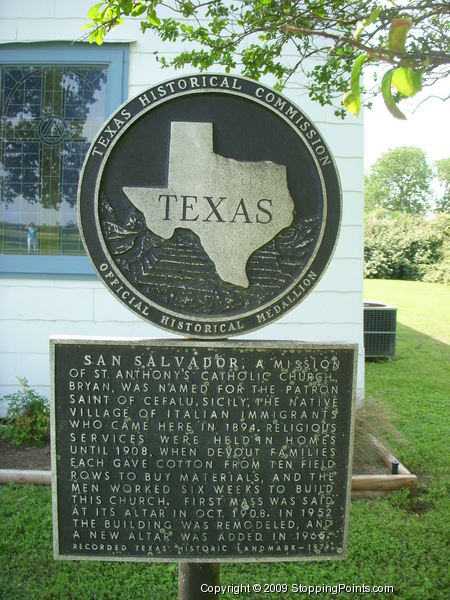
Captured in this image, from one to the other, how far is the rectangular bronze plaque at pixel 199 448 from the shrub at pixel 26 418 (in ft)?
9.91

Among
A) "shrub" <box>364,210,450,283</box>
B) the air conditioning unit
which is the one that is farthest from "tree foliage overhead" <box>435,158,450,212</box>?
the air conditioning unit

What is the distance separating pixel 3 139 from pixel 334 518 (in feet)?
15.3

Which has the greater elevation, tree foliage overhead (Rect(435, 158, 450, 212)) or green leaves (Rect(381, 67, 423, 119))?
tree foliage overhead (Rect(435, 158, 450, 212))

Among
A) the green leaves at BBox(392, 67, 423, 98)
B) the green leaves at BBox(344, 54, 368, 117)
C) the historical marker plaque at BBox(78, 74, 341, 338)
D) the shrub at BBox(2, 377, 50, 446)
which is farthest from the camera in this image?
the shrub at BBox(2, 377, 50, 446)

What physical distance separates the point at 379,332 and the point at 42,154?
6349 mm

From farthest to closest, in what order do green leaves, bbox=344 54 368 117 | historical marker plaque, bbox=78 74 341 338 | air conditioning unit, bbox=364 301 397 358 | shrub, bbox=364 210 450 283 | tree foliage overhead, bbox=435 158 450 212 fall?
tree foliage overhead, bbox=435 158 450 212 → shrub, bbox=364 210 450 283 → air conditioning unit, bbox=364 301 397 358 → historical marker plaque, bbox=78 74 341 338 → green leaves, bbox=344 54 368 117

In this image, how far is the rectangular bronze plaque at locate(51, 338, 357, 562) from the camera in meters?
2.28

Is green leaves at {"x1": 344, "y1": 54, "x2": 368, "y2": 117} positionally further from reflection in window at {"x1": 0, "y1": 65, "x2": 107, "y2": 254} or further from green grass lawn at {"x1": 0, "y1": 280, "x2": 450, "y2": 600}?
reflection in window at {"x1": 0, "y1": 65, "x2": 107, "y2": 254}

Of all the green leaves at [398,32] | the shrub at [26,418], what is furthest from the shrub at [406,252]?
the green leaves at [398,32]

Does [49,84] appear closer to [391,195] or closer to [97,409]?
[97,409]

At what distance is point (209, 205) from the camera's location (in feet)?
7.34

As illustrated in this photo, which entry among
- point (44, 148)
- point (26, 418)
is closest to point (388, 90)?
point (44, 148)

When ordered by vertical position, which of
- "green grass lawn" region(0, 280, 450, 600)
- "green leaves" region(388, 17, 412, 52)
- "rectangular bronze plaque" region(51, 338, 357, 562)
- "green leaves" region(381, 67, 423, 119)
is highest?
"green leaves" region(388, 17, 412, 52)

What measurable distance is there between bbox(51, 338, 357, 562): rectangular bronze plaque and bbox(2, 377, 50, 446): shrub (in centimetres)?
302
